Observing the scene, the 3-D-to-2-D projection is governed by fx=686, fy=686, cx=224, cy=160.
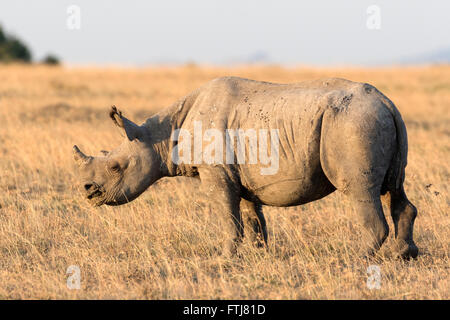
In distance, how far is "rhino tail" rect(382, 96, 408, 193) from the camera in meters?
6.90

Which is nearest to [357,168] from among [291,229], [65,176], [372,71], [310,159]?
[310,159]

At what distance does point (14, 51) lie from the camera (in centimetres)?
5425

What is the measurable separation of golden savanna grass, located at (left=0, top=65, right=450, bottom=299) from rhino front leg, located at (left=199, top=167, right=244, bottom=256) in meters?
0.21

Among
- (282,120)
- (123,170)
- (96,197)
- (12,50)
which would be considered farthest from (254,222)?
(12,50)

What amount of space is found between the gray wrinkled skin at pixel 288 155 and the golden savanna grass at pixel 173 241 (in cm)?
47

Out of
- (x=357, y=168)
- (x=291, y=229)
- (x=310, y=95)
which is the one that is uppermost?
(x=310, y=95)

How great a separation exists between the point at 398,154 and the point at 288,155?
1.12m

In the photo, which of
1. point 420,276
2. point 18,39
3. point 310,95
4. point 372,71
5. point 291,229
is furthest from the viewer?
point 18,39

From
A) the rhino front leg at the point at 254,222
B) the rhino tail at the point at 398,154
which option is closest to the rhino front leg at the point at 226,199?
the rhino front leg at the point at 254,222

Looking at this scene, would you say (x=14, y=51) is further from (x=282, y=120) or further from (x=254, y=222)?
(x=282, y=120)

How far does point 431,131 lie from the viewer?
16.7 meters

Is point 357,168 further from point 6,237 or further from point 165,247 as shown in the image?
point 6,237

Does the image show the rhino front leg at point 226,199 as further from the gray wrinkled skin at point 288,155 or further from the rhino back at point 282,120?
the rhino back at point 282,120

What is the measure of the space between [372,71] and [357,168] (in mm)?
25997
